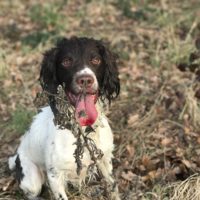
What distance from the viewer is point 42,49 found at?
28.5 ft

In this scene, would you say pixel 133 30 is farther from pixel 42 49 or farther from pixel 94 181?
pixel 94 181

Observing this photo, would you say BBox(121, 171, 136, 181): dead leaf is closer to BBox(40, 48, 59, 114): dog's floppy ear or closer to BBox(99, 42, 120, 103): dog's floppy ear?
BBox(99, 42, 120, 103): dog's floppy ear

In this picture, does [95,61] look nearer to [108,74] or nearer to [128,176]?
[108,74]

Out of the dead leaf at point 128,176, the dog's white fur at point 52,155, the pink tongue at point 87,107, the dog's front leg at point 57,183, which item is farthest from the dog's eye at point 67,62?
the dead leaf at point 128,176

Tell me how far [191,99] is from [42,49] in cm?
300

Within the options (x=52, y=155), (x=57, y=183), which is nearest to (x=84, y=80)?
(x=52, y=155)

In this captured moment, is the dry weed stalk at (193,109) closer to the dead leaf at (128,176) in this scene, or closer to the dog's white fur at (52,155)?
the dead leaf at (128,176)

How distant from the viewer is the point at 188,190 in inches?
204

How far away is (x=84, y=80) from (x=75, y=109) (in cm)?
26

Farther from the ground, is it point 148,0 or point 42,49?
point 148,0

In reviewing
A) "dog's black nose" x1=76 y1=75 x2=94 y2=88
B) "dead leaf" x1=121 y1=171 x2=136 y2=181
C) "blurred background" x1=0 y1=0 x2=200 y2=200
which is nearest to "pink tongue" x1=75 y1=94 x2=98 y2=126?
"dog's black nose" x1=76 y1=75 x2=94 y2=88

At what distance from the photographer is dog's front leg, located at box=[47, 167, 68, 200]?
492 centimetres

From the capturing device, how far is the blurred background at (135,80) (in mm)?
5703

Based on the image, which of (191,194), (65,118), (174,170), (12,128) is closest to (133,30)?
(12,128)
